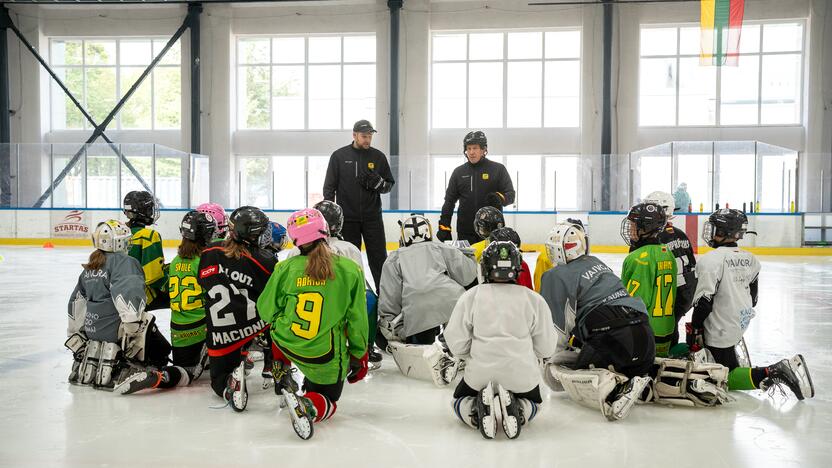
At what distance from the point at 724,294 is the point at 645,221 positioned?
0.67m

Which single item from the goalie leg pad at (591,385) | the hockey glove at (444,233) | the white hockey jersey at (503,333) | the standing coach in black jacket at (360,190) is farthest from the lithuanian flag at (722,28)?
the white hockey jersey at (503,333)

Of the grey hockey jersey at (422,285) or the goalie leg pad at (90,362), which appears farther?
the grey hockey jersey at (422,285)

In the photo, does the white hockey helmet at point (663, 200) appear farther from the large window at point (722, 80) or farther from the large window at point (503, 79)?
the large window at point (722, 80)

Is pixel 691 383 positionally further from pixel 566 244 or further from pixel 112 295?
pixel 112 295

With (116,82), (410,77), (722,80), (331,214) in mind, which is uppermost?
(116,82)

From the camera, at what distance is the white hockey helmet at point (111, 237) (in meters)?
4.40

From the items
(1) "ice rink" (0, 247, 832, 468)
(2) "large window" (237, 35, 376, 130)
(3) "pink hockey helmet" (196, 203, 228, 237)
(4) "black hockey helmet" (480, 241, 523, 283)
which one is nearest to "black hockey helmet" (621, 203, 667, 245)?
(1) "ice rink" (0, 247, 832, 468)

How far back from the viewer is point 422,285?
191 inches

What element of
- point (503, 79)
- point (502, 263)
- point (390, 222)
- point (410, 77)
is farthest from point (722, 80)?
point (502, 263)

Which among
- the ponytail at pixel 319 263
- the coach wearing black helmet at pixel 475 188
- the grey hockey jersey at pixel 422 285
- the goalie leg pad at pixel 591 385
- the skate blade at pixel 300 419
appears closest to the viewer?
the skate blade at pixel 300 419

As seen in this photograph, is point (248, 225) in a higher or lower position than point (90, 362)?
higher

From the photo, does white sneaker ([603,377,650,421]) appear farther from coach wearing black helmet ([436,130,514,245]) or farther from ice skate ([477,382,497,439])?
coach wearing black helmet ([436,130,514,245])

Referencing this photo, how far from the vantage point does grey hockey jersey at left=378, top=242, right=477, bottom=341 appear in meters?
4.88

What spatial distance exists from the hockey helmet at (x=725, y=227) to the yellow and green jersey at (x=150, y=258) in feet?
11.8
